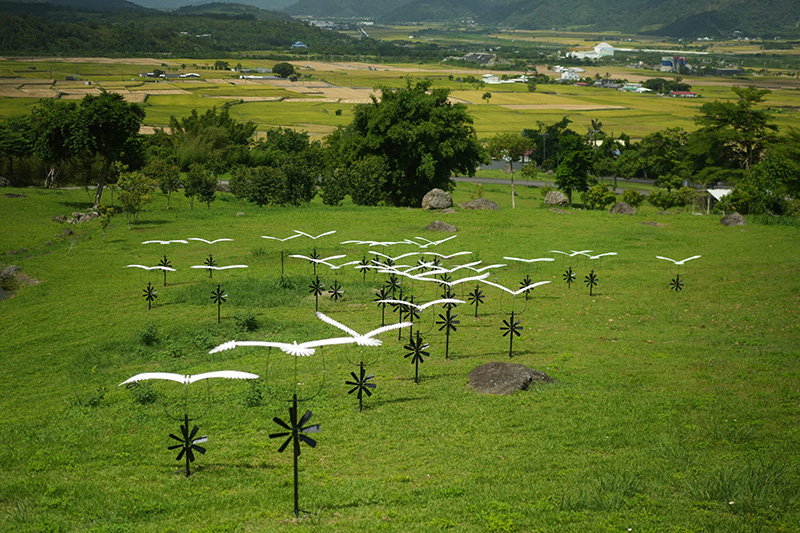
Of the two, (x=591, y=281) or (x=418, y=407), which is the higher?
(x=591, y=281)

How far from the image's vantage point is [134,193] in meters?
49.0

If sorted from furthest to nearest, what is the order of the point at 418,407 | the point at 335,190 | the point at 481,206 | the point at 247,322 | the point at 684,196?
1. the point at 684,196
2. the point at 335,190
3. the point at 481,206
4. the point at 247,322
5. the point at 418,407

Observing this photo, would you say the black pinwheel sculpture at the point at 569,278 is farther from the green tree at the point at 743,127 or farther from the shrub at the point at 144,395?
the green tree at the point at 743,127

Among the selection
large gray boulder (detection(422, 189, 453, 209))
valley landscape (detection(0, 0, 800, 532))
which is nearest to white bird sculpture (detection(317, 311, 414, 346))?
valley landscape (detection(0, 0, 800, 532))

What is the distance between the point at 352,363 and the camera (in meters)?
A: 22.4

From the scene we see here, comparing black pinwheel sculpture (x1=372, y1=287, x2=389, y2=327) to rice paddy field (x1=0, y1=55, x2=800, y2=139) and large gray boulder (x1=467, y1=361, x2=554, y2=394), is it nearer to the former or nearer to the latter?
large gray boulder (x1=467, y1=361, x2=554, y2=394)

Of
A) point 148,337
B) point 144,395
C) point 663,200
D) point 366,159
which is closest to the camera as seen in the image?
point 144,395

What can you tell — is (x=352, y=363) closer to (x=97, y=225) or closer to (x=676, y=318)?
(x=676, y=318)

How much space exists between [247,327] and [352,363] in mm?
6210

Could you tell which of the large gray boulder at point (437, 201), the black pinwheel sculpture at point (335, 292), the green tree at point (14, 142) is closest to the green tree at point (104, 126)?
the green tree at point (14, 142)

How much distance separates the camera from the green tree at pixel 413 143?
6162cm

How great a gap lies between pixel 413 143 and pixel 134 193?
26306 millimetres

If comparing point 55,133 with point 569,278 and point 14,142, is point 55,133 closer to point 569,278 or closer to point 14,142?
point 14,142

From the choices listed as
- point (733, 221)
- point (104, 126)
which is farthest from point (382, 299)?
point (104, 126)
